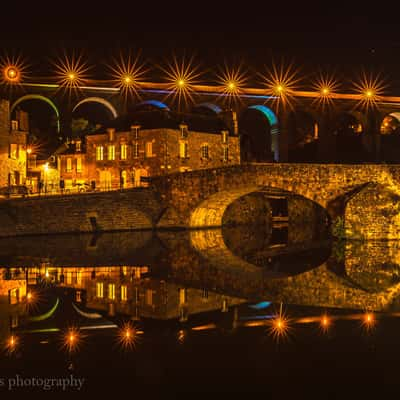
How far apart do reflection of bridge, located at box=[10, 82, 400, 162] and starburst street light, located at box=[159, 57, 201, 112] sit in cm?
45

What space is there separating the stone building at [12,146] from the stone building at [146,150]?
3.57m

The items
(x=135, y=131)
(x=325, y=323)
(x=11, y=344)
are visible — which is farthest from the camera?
(x=135, y=131)

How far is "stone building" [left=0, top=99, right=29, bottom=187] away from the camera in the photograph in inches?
1353

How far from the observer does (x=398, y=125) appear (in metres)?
54.8

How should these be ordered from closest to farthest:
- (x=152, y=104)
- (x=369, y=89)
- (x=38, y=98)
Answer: (x=38, y=98)
(x=152, y=104)
(x=369, y=89)

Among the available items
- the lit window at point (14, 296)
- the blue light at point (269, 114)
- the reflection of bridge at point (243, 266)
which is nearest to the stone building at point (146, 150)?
the blue light at point (269, 114)

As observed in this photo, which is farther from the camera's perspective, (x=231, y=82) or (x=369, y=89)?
(x=369, y=89)

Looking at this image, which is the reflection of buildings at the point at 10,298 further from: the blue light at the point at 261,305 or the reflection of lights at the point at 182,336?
the blue light at the point at 261,305

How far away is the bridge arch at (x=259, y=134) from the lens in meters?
45.8

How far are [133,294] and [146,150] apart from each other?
24808 millimetres

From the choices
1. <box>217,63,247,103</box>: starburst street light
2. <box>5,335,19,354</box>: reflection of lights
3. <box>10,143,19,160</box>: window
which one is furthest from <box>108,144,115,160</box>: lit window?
<box>5,335,19,354</box>: reflection of lights

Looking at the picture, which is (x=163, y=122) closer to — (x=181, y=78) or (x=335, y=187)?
(x=181, y=78)

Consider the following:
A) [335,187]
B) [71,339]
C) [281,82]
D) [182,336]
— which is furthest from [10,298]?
[281,82]

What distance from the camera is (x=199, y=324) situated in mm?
9773
